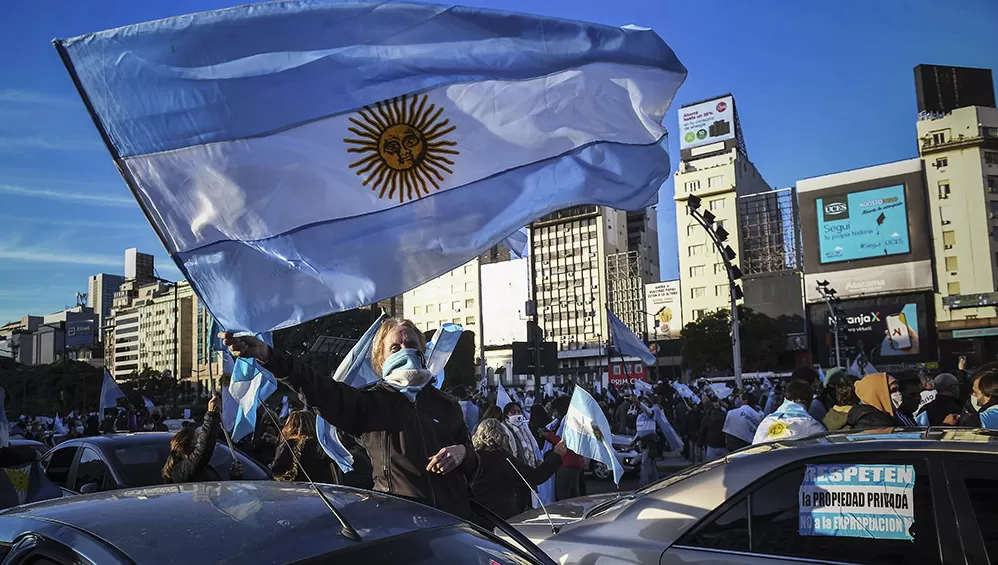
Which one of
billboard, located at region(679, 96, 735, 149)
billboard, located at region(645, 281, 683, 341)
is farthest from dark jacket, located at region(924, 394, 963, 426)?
billboard, located at region(679, 96, 735, 149)

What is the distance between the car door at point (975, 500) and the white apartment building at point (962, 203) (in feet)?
265

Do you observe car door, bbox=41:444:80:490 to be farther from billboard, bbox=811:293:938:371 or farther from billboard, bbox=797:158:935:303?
billboard, bbox=797:158:935:303

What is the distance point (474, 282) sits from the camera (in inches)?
5630

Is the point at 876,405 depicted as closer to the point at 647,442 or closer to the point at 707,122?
the point at 647,442

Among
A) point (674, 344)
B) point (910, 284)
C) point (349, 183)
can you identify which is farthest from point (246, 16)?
point (674, 344)

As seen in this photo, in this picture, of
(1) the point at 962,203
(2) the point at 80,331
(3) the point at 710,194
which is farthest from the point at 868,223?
(2) the point at 80,331

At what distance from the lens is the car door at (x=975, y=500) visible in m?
2.90

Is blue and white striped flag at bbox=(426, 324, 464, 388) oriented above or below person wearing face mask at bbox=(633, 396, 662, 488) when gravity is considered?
above

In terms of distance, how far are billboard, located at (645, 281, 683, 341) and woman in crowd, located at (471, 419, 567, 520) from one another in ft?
336

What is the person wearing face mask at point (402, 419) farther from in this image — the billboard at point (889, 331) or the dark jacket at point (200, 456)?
the billboard at point (889, 331)

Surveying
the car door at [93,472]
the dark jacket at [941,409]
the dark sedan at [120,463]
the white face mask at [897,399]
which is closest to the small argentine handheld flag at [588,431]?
the dark sedan at [120,463]

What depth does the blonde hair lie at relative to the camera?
3.99m

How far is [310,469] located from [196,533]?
415 cm

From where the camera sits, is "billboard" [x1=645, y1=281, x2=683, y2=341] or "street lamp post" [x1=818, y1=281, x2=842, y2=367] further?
"billboard" [x1=645, y1=281, x2=683, y2=341]
